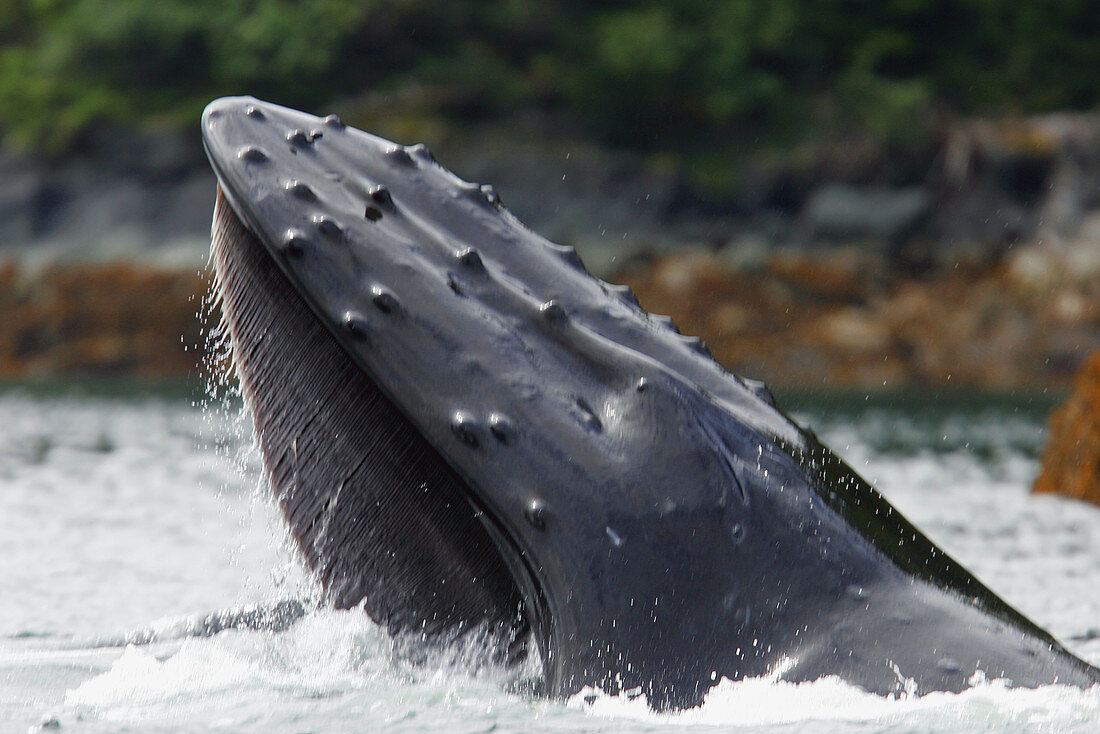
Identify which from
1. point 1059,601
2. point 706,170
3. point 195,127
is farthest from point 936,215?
point 1059,601

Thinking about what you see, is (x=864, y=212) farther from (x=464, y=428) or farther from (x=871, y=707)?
(x=464, y=428)

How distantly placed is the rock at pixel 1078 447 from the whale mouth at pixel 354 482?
281 inches

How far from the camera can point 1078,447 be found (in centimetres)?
930

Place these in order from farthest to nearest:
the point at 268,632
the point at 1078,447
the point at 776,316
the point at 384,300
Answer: the point at 776,316, the point at 1078,447, the point at 268,632, the point at 384,300

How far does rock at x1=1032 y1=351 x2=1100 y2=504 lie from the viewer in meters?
9.09

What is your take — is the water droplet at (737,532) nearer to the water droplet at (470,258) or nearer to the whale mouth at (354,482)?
the whale mouth at (354,482)

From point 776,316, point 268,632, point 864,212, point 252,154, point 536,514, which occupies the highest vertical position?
point 864,212

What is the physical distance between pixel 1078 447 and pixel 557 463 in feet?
25.6

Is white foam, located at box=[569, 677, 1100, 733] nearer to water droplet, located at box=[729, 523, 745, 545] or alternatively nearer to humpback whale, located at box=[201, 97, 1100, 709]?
humpback whale, located at box=[201, 97, 1100, 709]

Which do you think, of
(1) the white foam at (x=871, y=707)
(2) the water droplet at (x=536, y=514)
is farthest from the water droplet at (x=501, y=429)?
(1) the white foam at (x=871, y=707)

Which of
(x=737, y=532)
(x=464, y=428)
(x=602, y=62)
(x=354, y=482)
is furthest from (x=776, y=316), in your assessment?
(x=464, y=428)

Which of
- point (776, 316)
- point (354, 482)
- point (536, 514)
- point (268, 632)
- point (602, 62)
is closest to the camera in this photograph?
point (536, 514)

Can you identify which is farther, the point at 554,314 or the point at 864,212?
the point at 864,212

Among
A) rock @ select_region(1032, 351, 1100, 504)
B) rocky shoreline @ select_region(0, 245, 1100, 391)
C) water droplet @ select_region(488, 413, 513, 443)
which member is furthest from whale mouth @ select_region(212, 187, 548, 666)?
rocky shoreline @ select_region(0, 245, 1100, 391)
